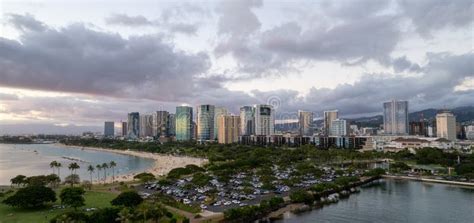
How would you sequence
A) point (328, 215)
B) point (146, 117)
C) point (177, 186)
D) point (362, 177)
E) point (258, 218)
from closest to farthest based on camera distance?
point (258, 218), point (328, 215), point (177, 186), point (362, 177), point (146, 117)

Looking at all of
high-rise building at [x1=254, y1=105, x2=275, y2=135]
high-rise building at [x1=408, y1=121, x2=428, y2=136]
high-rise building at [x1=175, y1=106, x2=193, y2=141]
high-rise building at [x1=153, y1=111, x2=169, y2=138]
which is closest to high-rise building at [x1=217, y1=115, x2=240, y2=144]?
high-rise building at [x1=254, y1=105, x2=275, y2=135]

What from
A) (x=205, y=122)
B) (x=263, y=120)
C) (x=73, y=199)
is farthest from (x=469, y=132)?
(x=73, y=199)

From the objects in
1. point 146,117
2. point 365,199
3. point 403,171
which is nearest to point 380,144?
point 403,171

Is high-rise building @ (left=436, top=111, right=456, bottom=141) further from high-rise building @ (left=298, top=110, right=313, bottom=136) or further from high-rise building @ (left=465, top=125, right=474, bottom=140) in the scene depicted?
high-rise building @ (left=298, top=110, right=313, bottom=136)

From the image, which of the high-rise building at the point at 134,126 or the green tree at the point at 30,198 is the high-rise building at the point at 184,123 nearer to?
the high-rise building at the point at 134,126

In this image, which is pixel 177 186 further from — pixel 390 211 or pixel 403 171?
pixel 403 171

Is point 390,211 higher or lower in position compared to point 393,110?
lower
